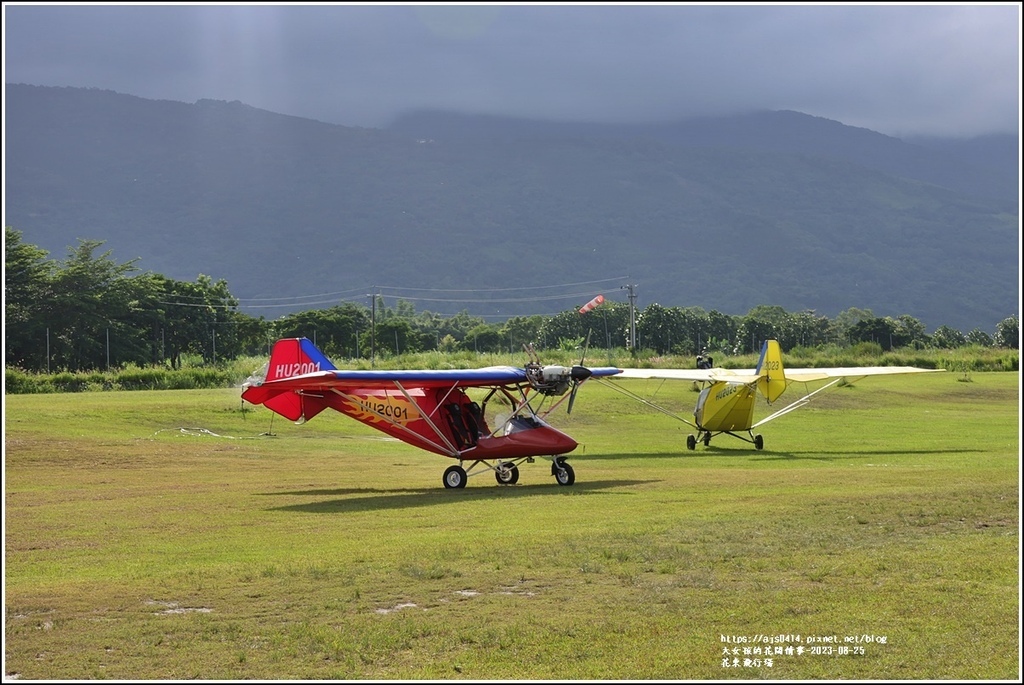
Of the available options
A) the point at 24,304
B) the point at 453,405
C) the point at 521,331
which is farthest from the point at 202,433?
the point at 521,331

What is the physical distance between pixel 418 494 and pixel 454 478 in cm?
122

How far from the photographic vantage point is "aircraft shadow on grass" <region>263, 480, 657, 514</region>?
68.7ft

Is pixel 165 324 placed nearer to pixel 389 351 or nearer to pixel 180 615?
pixel 389 351

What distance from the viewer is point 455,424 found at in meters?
24.7

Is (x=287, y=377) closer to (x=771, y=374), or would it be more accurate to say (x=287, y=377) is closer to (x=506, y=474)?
(x=506, y=474)

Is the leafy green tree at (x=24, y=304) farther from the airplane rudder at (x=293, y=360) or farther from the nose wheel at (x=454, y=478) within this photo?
the nose wheel at (x=454, y=478)

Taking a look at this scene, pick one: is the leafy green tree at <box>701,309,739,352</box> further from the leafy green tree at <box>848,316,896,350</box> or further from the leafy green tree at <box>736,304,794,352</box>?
the leafy green tree at <box>848,316,896,350</box>

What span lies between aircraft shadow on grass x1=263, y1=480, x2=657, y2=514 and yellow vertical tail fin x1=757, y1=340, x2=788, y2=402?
34.7ft

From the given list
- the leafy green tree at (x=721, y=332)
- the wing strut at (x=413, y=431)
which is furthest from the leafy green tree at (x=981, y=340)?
the wing strut at (x=413, y=431)

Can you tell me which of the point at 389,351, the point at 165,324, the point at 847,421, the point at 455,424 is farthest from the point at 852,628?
the point at 389,351

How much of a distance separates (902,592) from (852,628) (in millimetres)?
1551

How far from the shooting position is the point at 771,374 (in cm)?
3400

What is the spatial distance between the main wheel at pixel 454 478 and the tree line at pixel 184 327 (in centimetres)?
4502

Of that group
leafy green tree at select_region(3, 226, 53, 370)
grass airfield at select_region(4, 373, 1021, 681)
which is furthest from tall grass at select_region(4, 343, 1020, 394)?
leafy green tree at select_region(3, 226, 53, 370)
